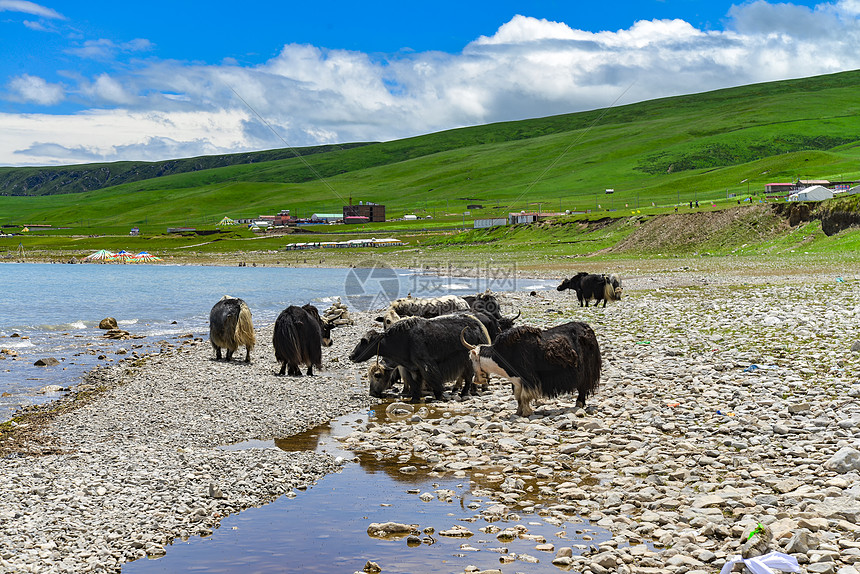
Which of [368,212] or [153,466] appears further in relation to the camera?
[368,212]

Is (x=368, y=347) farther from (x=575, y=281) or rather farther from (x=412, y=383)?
(x=575, y=281)

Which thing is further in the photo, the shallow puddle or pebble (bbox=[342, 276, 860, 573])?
the shallow puddle

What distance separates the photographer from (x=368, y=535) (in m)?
7.26

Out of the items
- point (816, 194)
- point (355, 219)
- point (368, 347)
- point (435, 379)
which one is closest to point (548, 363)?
point (435, 379)

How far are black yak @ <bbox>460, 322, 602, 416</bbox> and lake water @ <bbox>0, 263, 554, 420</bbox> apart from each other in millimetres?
9315

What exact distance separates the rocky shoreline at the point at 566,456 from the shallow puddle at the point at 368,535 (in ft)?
0.47

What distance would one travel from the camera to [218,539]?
7168mm

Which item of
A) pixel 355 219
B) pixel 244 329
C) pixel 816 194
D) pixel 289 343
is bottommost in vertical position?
pixel 289 343

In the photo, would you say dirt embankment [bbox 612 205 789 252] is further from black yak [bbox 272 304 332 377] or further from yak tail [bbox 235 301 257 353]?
black yak [bbox 272 304 332 377]

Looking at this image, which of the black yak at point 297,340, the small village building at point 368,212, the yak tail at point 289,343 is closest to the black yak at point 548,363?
the black yak at point 297,340

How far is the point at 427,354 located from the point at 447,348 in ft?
1.39

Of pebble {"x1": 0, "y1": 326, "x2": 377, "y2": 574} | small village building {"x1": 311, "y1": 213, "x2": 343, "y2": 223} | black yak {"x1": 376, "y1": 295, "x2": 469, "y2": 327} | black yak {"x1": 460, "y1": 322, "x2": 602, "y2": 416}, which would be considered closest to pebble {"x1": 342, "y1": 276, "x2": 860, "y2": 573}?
black yak {"x1": 460, "y1": 322, "x2": 602, "y2": 416}

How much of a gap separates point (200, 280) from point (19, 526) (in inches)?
2336

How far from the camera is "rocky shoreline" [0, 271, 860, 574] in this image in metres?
6.55
